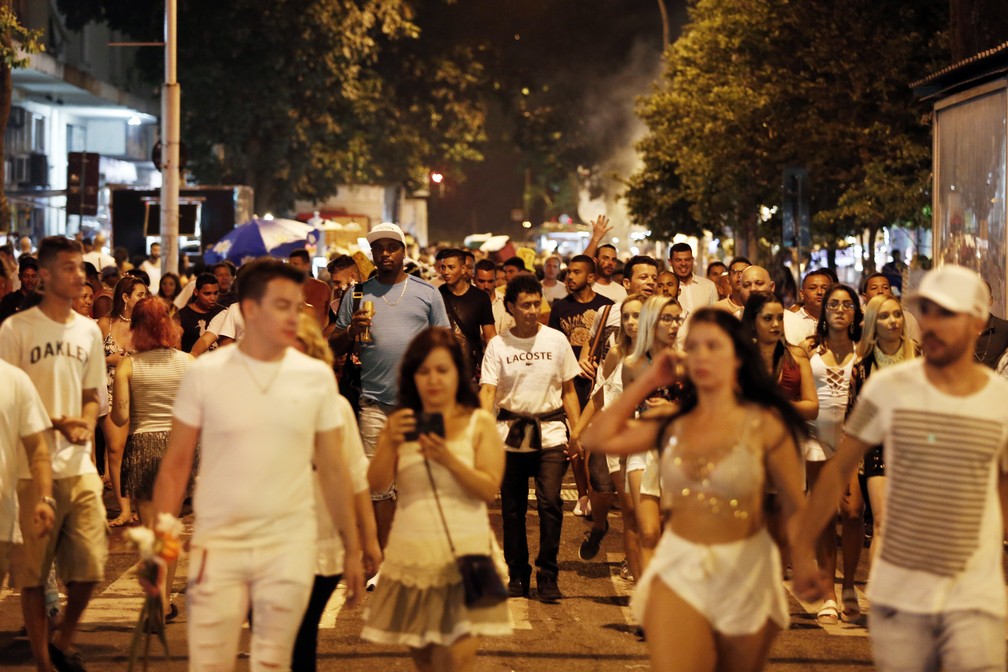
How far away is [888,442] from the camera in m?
5.05

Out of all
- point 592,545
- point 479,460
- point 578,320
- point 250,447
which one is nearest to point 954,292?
point 479,460

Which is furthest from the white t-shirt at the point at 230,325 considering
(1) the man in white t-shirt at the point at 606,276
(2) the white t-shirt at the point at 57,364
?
(1) the man in white t-shirt at the point at 606,276

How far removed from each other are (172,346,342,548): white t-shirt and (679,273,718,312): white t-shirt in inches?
333

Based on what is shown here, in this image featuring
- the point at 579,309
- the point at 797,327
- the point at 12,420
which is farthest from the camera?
the point at 579,309

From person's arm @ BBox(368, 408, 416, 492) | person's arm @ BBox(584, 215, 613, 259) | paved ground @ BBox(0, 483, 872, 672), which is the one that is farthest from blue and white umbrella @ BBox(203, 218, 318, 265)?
person's arm @ BBox(368, 408, 416, 492)

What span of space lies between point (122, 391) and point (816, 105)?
1777 centimetres

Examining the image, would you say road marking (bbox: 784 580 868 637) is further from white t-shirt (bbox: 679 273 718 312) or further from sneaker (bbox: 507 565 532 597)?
white t-shirt (bbox: 679 273 718 312)

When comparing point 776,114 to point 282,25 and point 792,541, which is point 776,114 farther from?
→ point 792,541

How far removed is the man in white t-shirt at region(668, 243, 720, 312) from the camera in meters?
13.8

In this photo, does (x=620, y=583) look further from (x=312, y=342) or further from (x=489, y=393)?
(x=312, y=342)

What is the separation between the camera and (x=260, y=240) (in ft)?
81.2

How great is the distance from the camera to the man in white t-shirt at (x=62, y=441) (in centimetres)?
706

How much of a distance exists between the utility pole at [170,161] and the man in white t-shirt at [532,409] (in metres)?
15.2

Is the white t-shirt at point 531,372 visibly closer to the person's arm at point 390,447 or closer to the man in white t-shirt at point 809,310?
the man in white t-shirt at point 809,310
